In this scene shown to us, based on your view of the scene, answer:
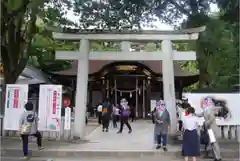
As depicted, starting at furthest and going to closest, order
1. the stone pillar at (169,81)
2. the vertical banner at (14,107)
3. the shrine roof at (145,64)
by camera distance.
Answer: the shrine roof at (145,64)
the stone pillar at (169,81)
the vertical banner at (14,107)

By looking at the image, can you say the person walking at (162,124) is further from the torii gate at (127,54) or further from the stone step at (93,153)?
the torii gate at (127,54)

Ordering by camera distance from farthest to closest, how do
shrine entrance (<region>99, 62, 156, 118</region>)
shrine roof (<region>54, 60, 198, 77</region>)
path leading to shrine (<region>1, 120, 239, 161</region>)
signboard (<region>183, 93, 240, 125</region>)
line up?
shrine entrance (<region>99, 62, 156, 118</region>)
shrine roof (<region>54, 60, 198, 77</region>)
signboard (<region>183, 93, 240, 125</region>)
path leading to shrine (<region>1, 120, 239, 161</region>)

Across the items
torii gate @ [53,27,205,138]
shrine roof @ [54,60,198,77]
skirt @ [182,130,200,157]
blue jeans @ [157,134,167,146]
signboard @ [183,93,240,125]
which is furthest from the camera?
shrine roof @ [54,60,198,77]

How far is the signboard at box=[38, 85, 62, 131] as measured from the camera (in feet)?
33.7

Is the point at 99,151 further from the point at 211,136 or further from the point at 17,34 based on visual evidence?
the point at 17,34

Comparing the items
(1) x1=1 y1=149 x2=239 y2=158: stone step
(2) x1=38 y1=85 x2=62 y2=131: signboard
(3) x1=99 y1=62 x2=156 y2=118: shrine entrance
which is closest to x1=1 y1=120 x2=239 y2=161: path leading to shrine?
(1) x1=1 y1=149 x2=239 y2=158: stone step

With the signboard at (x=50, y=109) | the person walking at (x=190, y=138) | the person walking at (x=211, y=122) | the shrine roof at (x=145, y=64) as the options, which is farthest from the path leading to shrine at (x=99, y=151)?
the shrine roof at (x=145, y=64)

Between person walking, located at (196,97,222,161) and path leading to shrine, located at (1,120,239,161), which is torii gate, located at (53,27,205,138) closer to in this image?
path leading to shrine, located at (1,120,239,161)

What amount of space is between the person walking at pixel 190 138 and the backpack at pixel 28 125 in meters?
4.11

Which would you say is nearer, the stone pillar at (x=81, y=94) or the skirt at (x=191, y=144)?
the skirt at (x=191, y=144)

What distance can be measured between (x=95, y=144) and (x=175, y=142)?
2.72 meters

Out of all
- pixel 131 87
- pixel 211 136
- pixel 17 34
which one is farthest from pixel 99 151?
pixel 131 87

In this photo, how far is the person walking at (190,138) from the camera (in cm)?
770

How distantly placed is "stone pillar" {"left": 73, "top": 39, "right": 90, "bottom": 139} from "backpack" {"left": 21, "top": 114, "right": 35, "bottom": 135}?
264 centimetres
